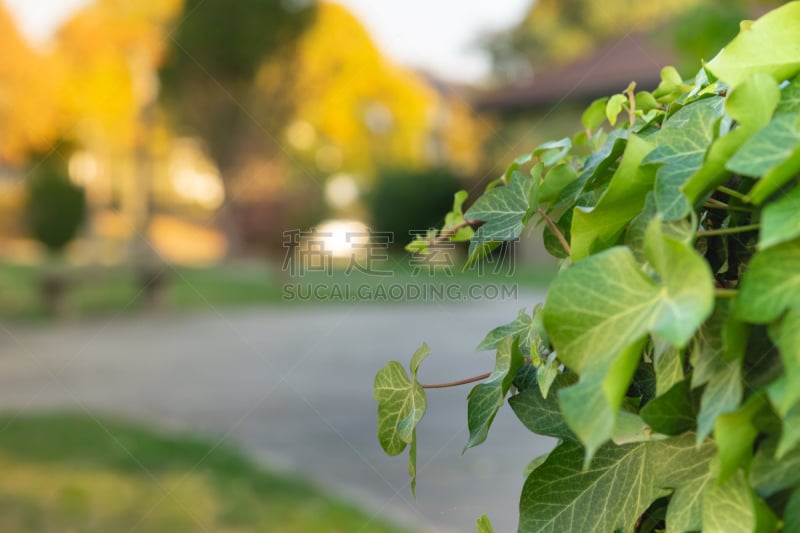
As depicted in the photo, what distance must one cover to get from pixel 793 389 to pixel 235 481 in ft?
9.80

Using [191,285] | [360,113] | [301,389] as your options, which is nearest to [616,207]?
[301,389]

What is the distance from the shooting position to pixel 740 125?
0.44 m

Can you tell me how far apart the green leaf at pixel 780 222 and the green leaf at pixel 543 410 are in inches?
7.9

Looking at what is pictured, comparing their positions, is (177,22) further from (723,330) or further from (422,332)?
(723,330)

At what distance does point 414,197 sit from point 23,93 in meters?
9.13

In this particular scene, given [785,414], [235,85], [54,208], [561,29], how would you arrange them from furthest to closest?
[561,29] → [54,208] → [235,85] → [785,414]

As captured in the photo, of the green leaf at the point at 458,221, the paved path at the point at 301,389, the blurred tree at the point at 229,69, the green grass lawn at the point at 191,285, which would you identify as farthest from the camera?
the blurred tree at the point at 229,69

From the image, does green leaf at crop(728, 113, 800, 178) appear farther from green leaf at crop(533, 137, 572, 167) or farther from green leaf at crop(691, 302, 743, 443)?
green leaf at crop(533, 137, 572, 167)

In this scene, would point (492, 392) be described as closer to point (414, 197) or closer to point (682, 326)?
point (682, 326)

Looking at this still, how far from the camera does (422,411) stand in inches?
24.4

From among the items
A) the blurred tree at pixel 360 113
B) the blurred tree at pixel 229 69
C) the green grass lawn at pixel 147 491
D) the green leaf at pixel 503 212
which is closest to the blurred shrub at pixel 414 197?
the blurred tree at pixel 360 113

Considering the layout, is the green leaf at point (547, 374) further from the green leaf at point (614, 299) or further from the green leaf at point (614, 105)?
the green leaf at point (614, 105)

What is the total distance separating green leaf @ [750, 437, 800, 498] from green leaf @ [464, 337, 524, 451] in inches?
7.8

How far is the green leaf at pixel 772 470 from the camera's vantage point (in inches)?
15.9
